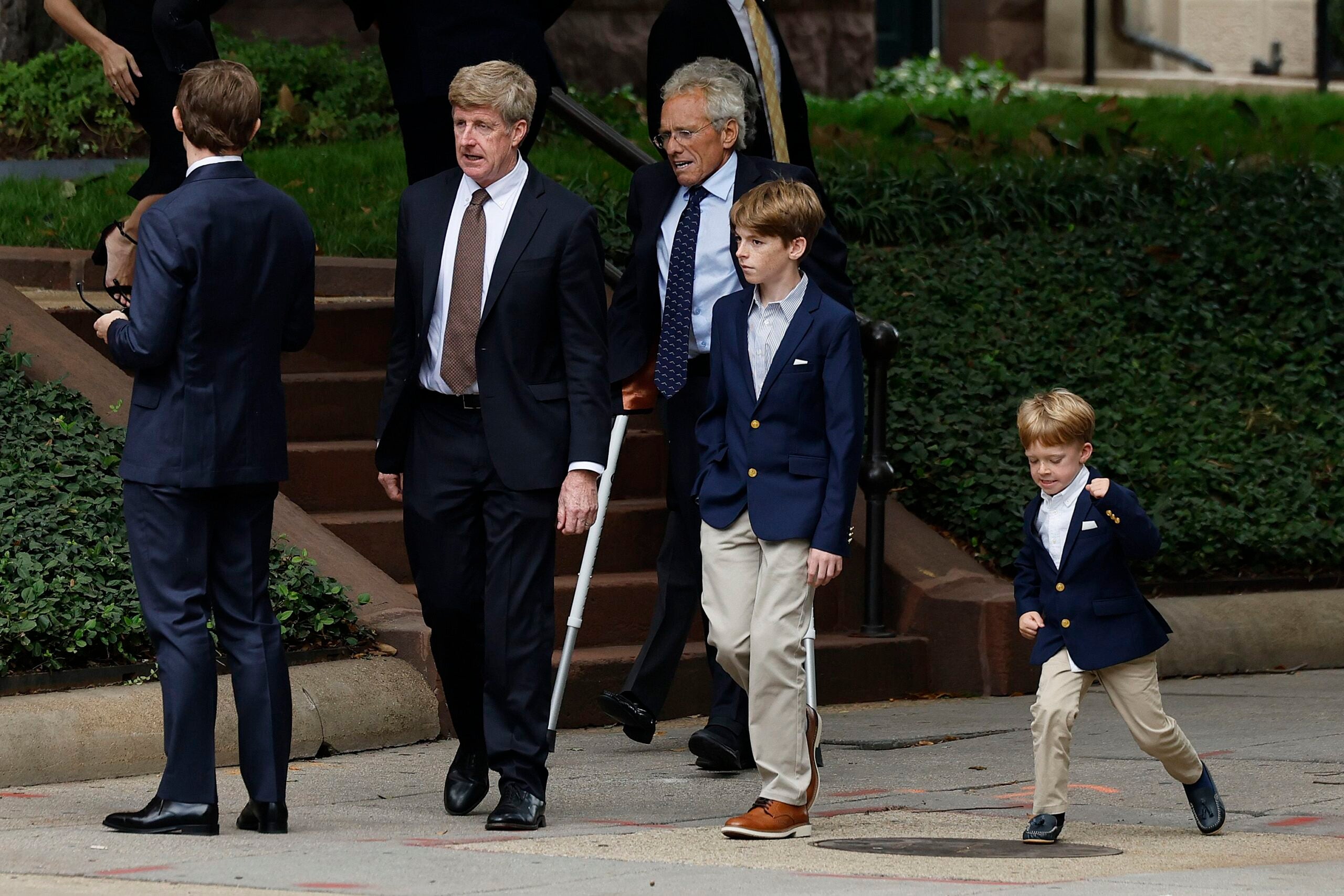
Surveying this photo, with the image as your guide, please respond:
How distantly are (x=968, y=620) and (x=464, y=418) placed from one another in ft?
10.8

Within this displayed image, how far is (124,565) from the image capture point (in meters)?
6.95

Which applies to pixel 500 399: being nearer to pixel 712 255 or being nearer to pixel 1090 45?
pixel 712 255

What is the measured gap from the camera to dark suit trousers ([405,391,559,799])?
565 centimetres

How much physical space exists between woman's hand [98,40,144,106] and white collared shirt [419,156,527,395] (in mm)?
2907

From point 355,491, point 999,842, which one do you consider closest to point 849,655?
point 355,491

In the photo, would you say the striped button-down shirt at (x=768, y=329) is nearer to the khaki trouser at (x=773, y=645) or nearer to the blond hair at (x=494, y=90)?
the khaki trouser at (x=773, y=645)

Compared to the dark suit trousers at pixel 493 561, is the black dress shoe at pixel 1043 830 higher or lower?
lower

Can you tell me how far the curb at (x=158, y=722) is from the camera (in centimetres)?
616

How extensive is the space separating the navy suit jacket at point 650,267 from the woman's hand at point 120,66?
95.6 inches

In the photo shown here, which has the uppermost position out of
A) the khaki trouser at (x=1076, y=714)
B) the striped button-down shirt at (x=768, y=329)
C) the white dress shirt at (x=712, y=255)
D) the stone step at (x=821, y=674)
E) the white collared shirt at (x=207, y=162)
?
the white collared shirt at (x=207, y=162)

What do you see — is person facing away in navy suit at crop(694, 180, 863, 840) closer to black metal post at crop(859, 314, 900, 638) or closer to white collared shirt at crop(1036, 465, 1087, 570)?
white collared shirt at crop(1036, 465, 1087, 570)

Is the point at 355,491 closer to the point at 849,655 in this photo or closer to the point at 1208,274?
the point at 849,655

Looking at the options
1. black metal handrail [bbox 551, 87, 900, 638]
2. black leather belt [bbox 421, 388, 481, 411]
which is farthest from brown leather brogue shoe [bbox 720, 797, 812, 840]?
black metal handrail [bbox 551, 87, 900, 638]

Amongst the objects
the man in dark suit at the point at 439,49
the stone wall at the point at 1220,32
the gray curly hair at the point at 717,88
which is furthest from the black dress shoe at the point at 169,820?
the stone wall at the point at 1220,32
